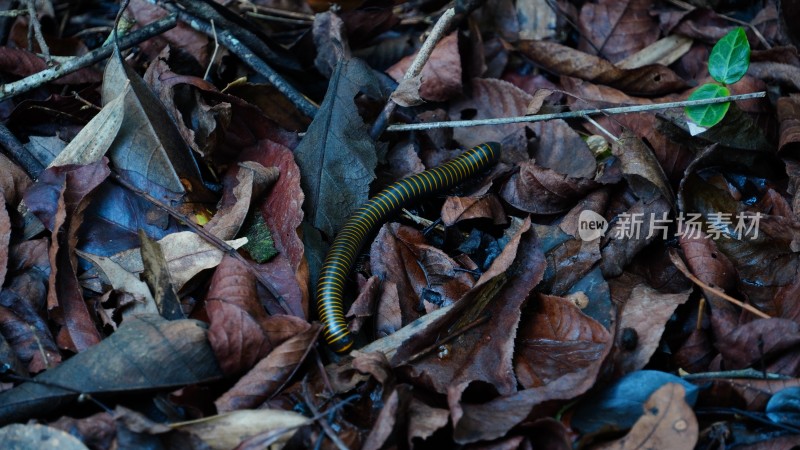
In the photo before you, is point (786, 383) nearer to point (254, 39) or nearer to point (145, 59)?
point (254, 39)

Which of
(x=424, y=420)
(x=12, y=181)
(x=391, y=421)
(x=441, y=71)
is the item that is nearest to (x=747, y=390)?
(x=424, y=420)

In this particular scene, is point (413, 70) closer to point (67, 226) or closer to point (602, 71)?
point (602, 71)

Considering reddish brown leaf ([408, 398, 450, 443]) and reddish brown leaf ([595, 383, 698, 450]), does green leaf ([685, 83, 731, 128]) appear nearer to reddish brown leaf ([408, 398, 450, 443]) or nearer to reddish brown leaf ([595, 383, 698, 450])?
reddish brown leaf ([595, 383, 698, 450])

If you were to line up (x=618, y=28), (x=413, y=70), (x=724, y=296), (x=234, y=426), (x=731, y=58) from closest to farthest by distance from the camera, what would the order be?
(x=234, y=426), (x=724, y=296), (x=731, y=58), (x=413, y=70), (x=618, y=28)

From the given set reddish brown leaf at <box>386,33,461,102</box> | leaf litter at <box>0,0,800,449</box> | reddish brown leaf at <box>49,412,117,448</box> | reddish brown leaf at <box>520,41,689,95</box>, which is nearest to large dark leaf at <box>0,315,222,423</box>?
leaf litter at <box>0,0,800,449</box>

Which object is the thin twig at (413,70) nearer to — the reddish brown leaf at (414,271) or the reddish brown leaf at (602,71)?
the reddish brown leaf at (414,271)

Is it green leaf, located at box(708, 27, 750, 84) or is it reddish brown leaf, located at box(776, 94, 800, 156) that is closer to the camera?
green leaf, located at box(708, 27, 750, 84)
